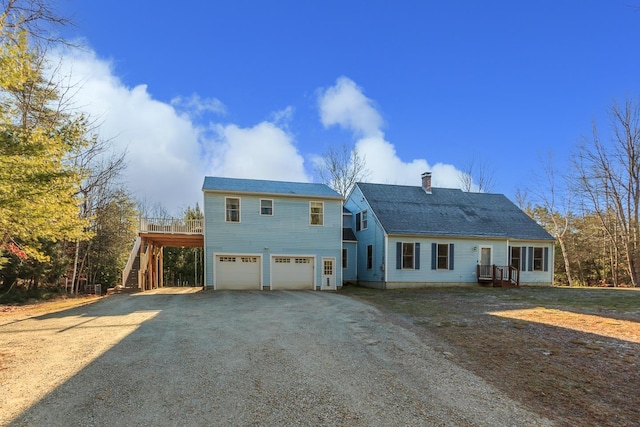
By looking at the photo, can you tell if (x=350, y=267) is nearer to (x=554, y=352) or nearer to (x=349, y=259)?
(x=349, y=259)

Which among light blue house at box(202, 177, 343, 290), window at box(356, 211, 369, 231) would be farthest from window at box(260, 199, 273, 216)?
window at box(356, 211, 369, 231)

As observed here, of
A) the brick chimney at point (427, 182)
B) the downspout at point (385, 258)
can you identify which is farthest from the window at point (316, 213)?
the brick chimney at point (427, 182)

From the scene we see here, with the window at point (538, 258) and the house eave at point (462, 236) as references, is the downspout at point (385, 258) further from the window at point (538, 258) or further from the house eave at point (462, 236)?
the window at point (538, 258)

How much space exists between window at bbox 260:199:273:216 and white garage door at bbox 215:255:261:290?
2.24m

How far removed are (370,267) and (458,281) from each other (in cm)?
464

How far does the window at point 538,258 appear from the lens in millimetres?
20889

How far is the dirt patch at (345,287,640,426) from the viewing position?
4395mm

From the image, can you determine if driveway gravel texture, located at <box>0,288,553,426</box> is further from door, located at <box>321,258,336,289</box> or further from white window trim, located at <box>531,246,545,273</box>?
white window trim, located at <box>531,246,545,273</box>

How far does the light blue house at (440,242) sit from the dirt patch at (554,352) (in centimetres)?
740

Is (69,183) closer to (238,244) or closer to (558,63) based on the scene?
(238,244)

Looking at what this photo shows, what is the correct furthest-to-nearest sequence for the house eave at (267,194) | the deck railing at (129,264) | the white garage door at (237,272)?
the deck railing at (129,264), the white garage door at (237,272), the house eave at (267,194)

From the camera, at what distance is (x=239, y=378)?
5.01 metres

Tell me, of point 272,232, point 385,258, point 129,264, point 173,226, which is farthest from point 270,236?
point 129,264

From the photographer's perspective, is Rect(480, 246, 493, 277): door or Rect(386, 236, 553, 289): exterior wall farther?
Rect(480, 246, 493, 277): door
